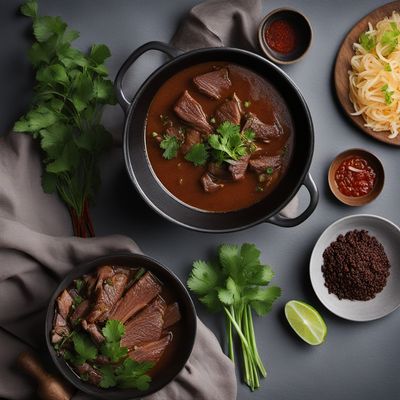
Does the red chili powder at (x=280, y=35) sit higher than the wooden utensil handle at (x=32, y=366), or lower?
higher

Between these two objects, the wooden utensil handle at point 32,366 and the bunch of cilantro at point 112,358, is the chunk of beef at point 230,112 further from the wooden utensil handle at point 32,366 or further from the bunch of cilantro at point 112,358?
the wooden utensil handle at point 32,366

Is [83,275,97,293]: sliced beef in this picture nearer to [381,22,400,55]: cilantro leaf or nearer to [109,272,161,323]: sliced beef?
[109,272,161,323]: sliced beef

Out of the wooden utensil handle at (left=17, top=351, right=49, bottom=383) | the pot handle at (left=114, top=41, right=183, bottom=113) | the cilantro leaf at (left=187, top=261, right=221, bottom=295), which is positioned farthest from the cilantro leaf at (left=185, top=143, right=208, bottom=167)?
the wooden utensil handle at (left=17, top=351, right=49, bottom=383)

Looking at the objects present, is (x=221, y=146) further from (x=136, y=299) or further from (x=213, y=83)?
(x=136, y=299)

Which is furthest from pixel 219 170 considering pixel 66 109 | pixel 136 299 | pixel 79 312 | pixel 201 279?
pixel 79 312

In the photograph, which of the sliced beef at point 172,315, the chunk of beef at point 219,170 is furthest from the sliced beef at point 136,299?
the chunk of beef at point 219,170

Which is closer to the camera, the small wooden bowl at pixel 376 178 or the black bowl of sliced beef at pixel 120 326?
the black bowl of sliced beef at pixel 120 326
